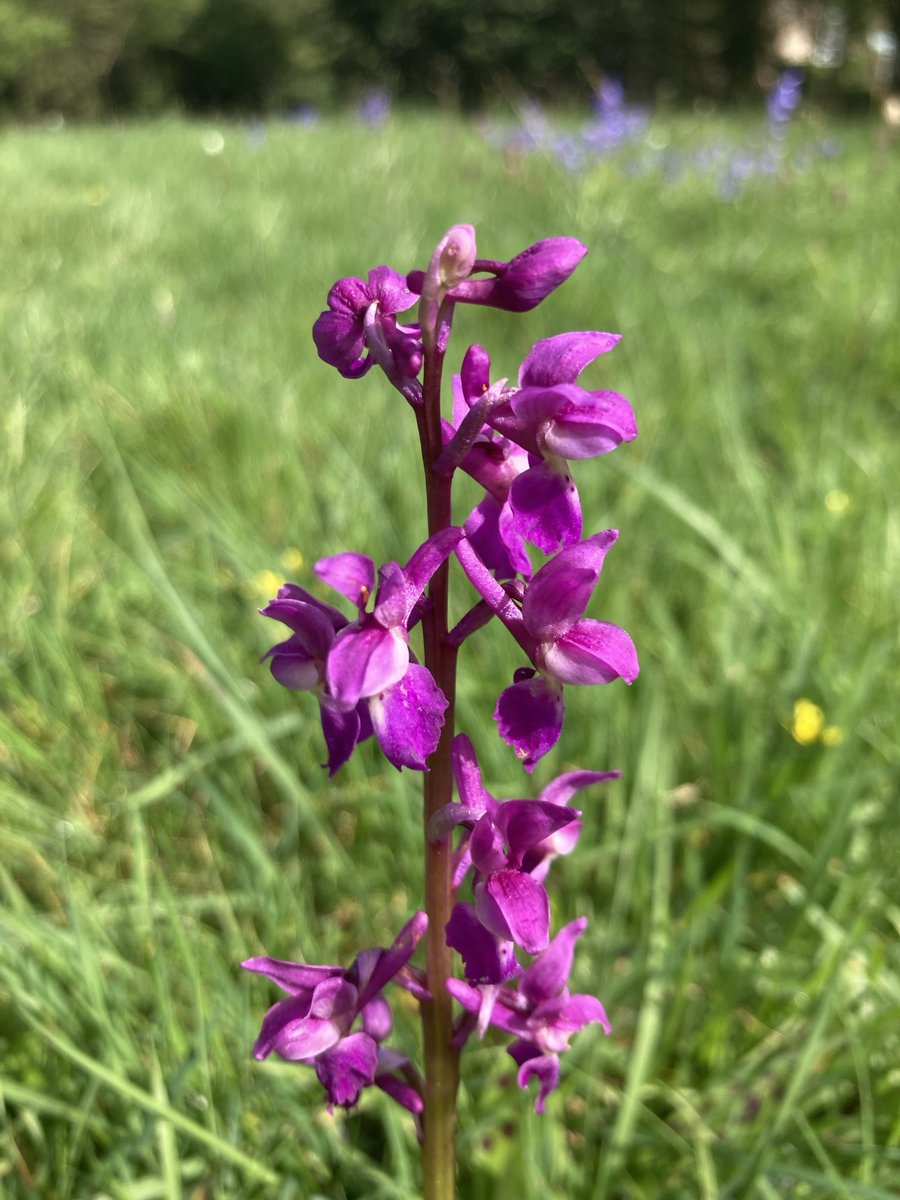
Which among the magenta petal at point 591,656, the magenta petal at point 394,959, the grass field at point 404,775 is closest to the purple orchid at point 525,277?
the magenta petal at point 591,656

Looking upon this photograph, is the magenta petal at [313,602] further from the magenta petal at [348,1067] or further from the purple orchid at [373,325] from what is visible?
the magenta petal at [348,1067]

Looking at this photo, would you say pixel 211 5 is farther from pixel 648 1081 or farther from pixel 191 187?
pixel 648 1081

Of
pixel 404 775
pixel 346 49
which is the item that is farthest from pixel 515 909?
pixel 346 49

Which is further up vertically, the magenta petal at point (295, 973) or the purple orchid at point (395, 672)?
the purple orchid at point (395, 672)

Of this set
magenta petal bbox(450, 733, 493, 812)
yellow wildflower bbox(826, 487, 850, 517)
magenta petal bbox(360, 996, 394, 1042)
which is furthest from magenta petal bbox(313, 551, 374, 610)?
yellow wildflower bbox(826, 487, 850, 517)

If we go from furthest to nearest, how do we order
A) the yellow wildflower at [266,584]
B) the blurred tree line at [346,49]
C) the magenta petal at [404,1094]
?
the blurred tree line at [346,49], the yellow wildflower at [266,584], the magenta petal at [404,1094]

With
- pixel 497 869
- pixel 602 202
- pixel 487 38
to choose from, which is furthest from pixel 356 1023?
pixel 487 38
